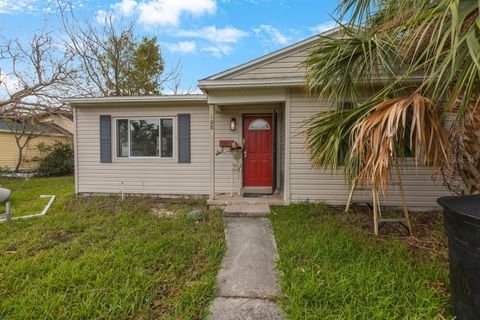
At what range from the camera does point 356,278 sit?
2.43 metres

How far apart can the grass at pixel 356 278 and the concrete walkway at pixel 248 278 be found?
0.45 feet

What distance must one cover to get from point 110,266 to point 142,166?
3.86m

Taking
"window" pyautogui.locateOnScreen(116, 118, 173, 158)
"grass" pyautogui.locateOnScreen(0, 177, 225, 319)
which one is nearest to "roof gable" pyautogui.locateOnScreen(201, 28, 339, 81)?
"window" pyautogui.locateOnScreen(116, 118, 173, 158)

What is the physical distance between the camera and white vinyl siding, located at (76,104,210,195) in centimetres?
618

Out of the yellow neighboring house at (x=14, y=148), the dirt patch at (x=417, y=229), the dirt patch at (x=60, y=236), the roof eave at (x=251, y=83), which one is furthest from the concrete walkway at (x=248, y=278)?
the yellow neighboring house at (x=14, y=148)

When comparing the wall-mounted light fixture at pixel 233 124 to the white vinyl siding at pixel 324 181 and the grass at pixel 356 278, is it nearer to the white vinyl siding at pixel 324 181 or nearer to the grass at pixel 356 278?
the white vinyl siding at pixel 324 181

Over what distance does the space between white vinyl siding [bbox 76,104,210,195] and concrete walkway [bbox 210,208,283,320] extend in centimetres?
259

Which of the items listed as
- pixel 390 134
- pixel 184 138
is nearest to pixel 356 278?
pixel 390 134

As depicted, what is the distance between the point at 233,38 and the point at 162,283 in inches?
463

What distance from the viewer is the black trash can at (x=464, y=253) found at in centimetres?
169

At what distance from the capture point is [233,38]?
1177 cm

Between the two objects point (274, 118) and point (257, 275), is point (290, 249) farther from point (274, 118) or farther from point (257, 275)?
point (274, 118)

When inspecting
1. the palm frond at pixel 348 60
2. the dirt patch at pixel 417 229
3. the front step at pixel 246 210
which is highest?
the palm frond at pixel 348 60

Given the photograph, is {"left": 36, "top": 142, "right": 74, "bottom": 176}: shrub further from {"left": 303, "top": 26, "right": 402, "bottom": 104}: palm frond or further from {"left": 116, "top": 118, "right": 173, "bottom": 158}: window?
{"left": 303, "top": 26, "right": 402, "bottom": 104}: palm frond
